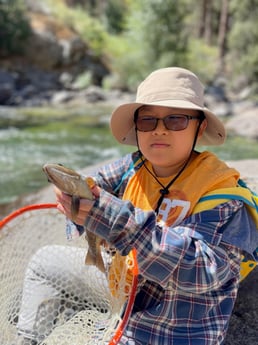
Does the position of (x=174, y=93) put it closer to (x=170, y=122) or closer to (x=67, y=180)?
(x=170, y=122)

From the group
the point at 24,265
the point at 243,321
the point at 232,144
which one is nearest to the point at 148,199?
the point at 243,321

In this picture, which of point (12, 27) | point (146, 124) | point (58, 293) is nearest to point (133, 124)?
point (146, 124)

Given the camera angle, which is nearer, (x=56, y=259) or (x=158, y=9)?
(x=56, y=259)

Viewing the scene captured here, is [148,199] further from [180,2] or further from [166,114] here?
[180,2]

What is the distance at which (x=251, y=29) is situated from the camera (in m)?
19.8

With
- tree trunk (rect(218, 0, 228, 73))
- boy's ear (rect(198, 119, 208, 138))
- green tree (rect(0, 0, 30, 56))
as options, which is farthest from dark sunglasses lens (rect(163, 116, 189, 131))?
tree trunk (rect(218, 0, 228, 73))

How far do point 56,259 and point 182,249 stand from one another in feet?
3.19

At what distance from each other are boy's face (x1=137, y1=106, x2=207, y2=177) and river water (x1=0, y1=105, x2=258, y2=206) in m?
4.08

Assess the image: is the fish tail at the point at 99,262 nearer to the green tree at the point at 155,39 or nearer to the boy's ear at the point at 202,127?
the boy's ear at the point at 202,127

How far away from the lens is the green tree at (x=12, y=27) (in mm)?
23875

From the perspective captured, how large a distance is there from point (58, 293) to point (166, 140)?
978 mm

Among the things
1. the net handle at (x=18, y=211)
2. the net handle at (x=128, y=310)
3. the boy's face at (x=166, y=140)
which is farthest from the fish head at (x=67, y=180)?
the net handle at (x=18, y=211)

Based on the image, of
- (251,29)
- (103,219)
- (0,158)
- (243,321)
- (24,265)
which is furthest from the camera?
(251,29)

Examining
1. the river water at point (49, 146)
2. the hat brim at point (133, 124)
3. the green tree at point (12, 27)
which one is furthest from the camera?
the green tree at point (12, 27)
